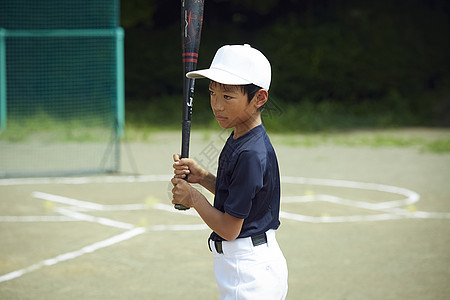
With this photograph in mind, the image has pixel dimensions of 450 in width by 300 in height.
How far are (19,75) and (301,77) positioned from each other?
829cm

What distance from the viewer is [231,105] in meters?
2.43

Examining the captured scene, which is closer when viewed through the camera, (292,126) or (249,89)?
(249,89)

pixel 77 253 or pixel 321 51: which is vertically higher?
pixel 321 51

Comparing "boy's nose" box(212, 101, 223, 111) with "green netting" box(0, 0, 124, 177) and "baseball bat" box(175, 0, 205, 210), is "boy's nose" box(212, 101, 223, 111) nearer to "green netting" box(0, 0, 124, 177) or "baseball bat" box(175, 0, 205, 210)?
"baseball bat" box(175, 0, 205, 210)

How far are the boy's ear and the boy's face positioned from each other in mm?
18

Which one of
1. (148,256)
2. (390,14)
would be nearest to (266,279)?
(148,256)

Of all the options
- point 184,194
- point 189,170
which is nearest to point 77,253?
point 189,170

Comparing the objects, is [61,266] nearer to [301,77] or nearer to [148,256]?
[148,256]

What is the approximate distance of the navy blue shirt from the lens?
2.32 m

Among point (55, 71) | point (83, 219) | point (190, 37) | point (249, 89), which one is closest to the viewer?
point (249, 89)

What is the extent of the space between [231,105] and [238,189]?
34cm

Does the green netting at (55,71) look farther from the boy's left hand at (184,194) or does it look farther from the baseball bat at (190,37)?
the boy's left hand at (184,194)

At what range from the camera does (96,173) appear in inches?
368

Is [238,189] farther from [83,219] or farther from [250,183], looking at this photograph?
[83,219]
